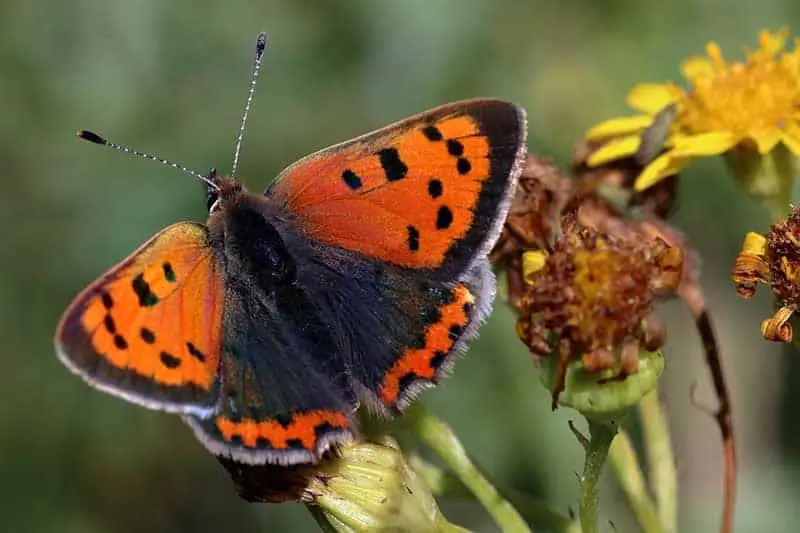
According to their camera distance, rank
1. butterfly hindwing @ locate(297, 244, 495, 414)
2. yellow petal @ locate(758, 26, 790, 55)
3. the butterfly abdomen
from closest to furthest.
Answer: butterfly hindwing @ locate(297, 244, 495, 414)
the butterfly abdomen
yellow petal @ locate(758, 26, 790, 55)

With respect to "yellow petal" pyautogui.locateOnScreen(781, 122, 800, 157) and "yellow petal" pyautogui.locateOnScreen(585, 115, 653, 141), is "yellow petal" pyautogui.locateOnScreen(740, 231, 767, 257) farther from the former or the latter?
"yellow petal" pyautogui.locateOnScreen(585, 115, 653, 141)

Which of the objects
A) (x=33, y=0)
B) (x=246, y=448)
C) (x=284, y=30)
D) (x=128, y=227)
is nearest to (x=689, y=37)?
(x=284, y=30)

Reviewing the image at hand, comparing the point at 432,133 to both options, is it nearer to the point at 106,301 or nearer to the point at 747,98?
the point at 106,301

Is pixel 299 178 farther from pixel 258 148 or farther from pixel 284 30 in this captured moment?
pixel 284 30

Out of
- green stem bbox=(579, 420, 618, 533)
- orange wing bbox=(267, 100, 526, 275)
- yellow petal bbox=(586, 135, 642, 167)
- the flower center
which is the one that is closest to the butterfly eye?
orange wing bbox=(267, 100, 526, 275)

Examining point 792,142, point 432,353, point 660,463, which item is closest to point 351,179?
point 432,353

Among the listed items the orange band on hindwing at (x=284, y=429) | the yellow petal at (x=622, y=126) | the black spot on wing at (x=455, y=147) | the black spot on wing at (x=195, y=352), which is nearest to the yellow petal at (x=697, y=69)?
the yellow petal at (x=622, y=126)
